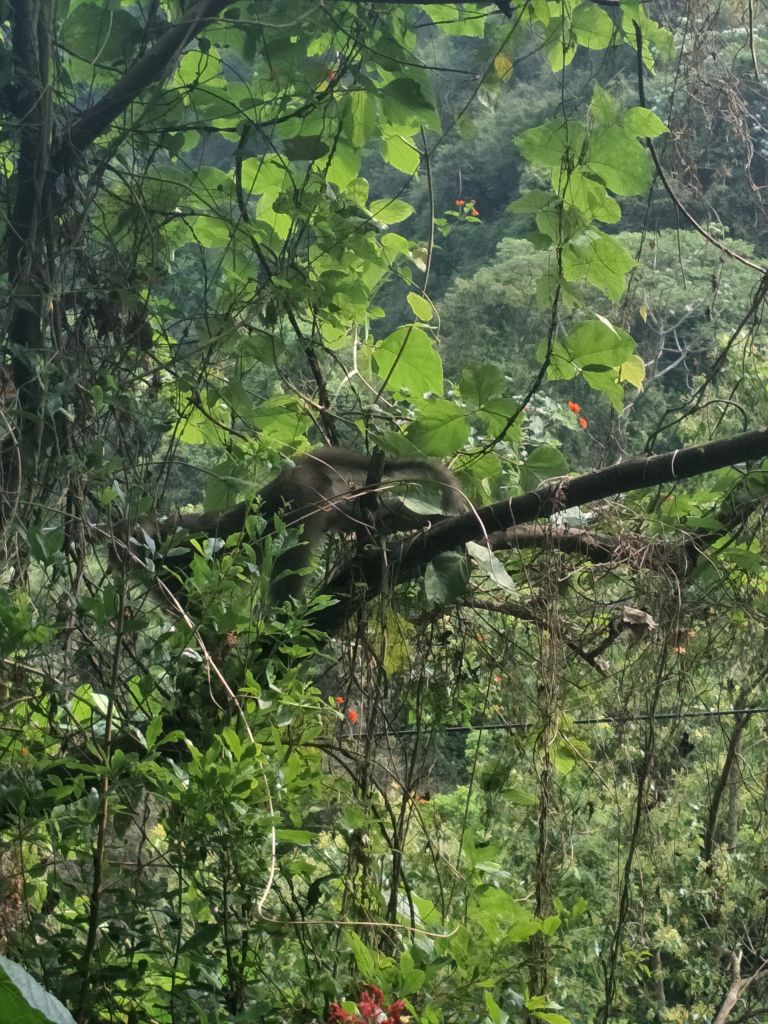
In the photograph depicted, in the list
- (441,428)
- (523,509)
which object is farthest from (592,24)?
(523,509)

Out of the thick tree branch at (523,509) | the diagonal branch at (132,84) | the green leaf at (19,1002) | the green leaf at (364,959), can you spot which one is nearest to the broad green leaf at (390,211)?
the diagonal branch at (132,84)

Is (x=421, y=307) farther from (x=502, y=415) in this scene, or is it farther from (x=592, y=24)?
(x=592, y=24)

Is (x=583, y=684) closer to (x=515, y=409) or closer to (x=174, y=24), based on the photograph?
(x=515, y=409)

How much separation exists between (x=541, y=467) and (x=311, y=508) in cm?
55

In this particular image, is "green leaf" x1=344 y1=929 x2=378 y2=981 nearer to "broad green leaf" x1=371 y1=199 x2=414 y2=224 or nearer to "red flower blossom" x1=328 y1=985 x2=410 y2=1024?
"red flower blossom" x1=328 y1=985 x2=410 y2=1024

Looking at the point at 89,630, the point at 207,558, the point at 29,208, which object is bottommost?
the point at 89,630

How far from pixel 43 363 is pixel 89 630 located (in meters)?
0.43

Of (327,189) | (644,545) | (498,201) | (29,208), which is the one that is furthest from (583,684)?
(498,201)

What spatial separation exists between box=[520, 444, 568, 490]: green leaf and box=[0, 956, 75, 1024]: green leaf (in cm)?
129

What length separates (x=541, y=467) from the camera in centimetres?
186

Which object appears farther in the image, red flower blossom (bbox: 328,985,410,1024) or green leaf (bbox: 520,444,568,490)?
green leaf (bbox: 520,444,568,490)

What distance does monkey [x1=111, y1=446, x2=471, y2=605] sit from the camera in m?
1.70

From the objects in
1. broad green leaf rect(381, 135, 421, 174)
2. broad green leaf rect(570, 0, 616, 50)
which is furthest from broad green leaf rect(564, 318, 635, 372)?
broad green leaf rect(381, 135, 421, 174)

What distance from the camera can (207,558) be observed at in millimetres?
1346
